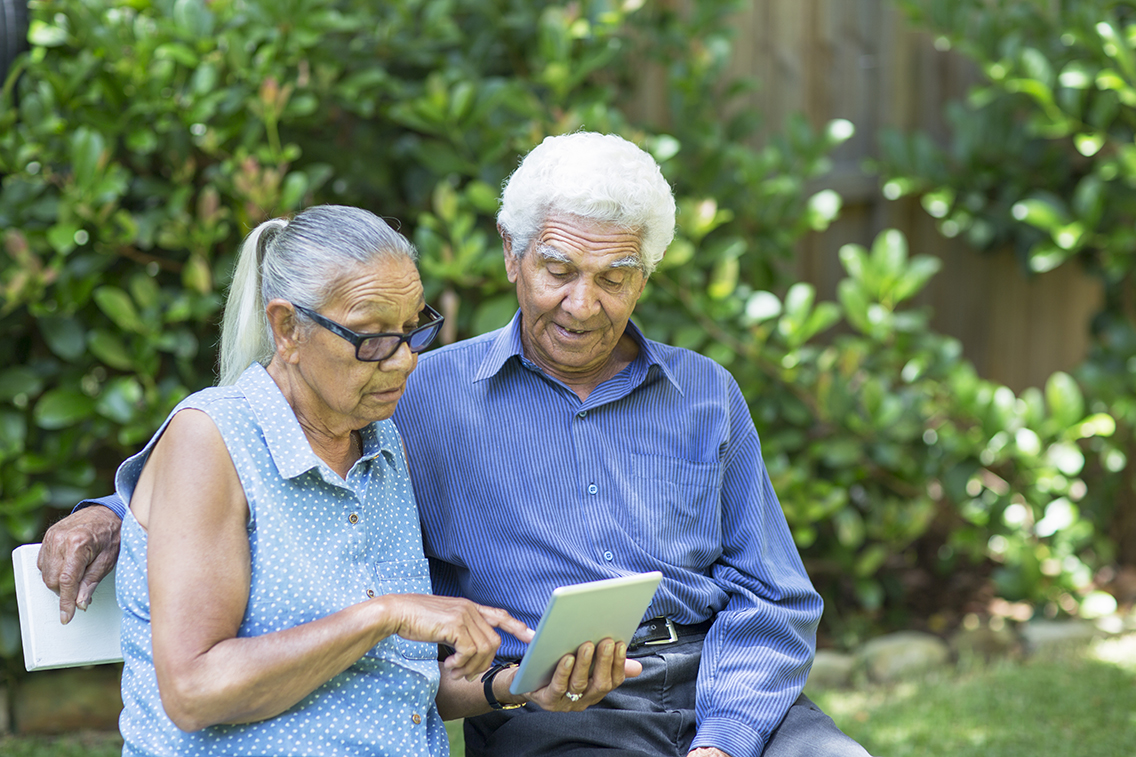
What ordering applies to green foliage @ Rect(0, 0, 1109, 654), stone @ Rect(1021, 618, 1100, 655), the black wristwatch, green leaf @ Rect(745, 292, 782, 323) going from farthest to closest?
stone @ Rect(1021, 618, 1100, 655) < green leaf @ Rect(745, 292, 782, 323) < green foliage @ Rect(0, 0, 1109, 654) < the black wristwatch

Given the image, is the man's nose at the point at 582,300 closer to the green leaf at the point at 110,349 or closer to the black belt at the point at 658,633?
the black belt at the point at 658,633

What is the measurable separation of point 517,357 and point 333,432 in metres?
0.47

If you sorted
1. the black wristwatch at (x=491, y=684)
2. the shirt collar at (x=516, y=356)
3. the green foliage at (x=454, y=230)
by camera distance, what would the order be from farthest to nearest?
the green foliage at (x=454, y=230), the shirt collar at (x=516, y=356), the black wristwatch at (x=491, y=684)

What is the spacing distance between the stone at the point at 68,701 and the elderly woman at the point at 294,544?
65.7 inches

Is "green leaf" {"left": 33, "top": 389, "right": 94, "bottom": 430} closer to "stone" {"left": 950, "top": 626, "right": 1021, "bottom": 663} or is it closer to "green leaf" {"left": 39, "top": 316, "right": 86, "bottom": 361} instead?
"green leaf" {"left": 39, "top": 316, "right": 86, "bottom": 361}

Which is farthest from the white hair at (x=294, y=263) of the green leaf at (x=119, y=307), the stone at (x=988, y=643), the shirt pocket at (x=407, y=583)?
the stone at (x=988, y=643)

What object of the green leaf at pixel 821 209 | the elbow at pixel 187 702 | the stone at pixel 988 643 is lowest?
the stone at pixel 988 643

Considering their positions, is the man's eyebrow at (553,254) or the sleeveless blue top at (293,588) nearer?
the sleeveless blue top at (293,588)

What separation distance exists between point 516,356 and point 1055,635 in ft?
8.96

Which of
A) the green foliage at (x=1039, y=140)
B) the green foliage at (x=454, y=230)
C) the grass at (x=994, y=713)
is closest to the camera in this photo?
the green foliage at (x=454, y=230)

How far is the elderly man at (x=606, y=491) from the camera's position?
197 cm

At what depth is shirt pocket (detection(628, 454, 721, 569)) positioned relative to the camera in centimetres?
204

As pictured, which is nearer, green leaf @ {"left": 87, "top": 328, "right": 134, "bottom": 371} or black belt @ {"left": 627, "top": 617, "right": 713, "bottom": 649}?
black belt @ {"left": 627, "top": 617, "right": 713, "bottom": 649}

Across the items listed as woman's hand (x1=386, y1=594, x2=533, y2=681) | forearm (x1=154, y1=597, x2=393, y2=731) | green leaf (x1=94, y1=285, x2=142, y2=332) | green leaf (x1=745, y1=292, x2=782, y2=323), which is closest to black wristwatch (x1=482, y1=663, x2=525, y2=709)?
woman's hand (x1=386, y1=594, x2=533, y2=681)
